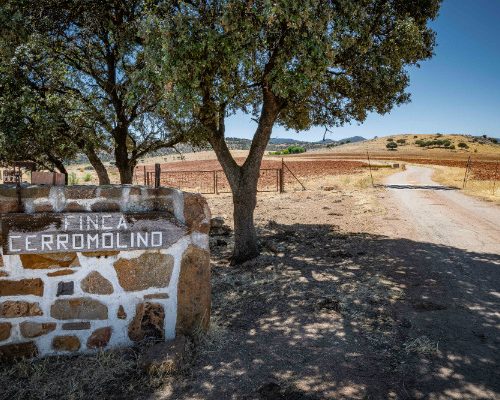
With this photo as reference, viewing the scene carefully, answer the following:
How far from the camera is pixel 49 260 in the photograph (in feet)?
13.9

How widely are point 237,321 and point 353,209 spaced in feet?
37.4

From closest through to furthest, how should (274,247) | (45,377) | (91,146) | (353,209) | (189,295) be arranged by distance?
(45,377), (189,295), (274,247), (91,146), (353,209)

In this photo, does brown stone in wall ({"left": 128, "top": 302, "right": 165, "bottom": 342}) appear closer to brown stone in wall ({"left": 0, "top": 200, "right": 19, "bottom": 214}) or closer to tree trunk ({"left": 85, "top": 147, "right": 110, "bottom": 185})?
brown stone in wall ({"left": 0, "top": 200, "right": 19, "bottom": 214})

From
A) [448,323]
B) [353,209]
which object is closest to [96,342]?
[448,323]

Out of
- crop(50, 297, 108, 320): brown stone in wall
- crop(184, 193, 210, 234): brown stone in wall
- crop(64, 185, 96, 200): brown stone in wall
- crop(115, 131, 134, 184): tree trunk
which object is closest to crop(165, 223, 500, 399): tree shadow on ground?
crop(50, 297, 108, 320): brown stone in wall

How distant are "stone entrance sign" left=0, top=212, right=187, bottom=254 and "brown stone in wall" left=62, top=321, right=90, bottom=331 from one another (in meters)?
0.84

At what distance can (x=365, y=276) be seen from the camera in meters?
7.24

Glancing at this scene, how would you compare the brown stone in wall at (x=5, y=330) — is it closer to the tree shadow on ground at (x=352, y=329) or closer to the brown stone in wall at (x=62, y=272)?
the brown stone in wall at (x=62, y=272)

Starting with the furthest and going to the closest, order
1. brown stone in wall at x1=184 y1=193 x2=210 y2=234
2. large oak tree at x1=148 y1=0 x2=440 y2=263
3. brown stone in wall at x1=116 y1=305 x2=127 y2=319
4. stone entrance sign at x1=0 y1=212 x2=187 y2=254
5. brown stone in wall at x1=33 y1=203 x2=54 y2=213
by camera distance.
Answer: large oak tree at x1=148 y1=0 x2=440 y2=263
brown stone in wall at x1=184 y1=193 x2=210 y2=234
brown stone in wall at x1=116 y1=305 x2=127 y2=319
brown stone in wall at x1=33 y1=203 x2=54 y2=213
stone entrance sign at x1=0 y1=212 x2=187 y2=254

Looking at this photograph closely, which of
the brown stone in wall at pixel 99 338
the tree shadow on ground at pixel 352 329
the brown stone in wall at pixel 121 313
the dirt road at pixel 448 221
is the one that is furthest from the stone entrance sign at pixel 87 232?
the dirt road at pixel 448 221

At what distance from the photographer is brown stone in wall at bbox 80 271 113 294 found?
4352 millimetres

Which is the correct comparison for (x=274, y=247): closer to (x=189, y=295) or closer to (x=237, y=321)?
(x=237, y=321)

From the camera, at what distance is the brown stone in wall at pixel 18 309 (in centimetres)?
418

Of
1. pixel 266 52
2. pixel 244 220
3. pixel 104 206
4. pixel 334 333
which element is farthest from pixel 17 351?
pixel 266 52
